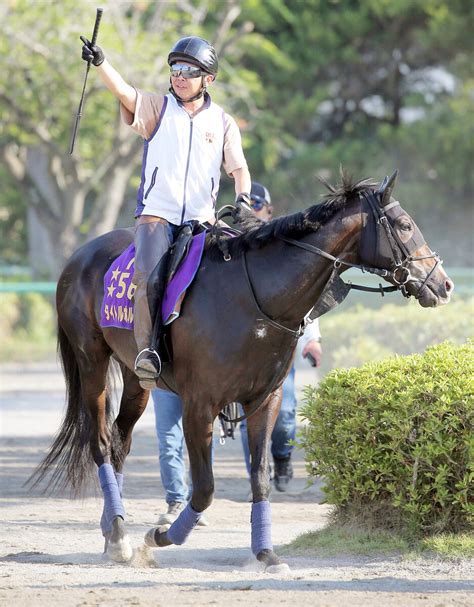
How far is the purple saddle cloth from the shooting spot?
6145 mm

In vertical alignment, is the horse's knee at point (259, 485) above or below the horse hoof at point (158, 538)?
above

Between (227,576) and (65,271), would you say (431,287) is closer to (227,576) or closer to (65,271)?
(227,576)

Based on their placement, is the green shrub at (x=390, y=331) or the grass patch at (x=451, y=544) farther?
the green shrub at (x=390, y=331)

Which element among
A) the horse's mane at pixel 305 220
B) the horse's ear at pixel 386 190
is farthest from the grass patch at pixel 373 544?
the horse's ear at pixel 386 190

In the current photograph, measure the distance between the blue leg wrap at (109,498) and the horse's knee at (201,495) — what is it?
0.76 metres

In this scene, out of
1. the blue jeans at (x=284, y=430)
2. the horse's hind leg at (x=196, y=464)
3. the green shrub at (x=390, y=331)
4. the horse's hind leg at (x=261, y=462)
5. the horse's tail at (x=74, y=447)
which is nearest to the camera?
the horse's hind leg at (x=196, y=464)

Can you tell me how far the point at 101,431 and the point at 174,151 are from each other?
2.01 m

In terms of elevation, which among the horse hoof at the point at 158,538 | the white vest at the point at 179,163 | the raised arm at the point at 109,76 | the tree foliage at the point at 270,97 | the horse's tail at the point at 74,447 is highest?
the tree foliage at the point at 270,97

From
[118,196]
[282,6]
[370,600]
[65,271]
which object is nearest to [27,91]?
[118,196]

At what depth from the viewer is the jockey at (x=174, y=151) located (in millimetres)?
6320

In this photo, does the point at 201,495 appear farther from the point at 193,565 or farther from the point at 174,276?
the point at 174,276

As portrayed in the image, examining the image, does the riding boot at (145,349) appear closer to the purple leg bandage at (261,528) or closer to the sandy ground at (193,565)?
the purple leg bandage at (261,528)

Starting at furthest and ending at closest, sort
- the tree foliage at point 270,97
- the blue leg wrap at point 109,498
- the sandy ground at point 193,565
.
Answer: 1. the tree foliage at point 270,97
2. the blue leg wrap at point 109,498
3. the sandy ground at point 193,565

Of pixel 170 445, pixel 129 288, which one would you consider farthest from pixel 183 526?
pixel 170 445
